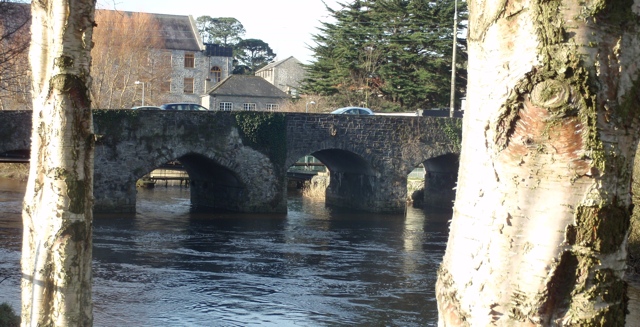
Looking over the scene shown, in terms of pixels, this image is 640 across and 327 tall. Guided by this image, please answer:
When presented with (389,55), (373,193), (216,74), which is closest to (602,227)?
(373,193)

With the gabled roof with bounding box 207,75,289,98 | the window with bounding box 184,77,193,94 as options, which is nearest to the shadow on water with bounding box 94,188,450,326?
the gabled roof with bounding box 207,75,289,98

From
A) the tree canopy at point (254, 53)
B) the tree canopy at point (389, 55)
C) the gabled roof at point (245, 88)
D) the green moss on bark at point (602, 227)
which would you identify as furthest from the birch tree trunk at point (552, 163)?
the tree canopy at point (254, 53)

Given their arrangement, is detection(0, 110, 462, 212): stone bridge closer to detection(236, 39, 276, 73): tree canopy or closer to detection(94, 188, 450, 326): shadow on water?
detection(94, 188, 450, 326): shadow on water

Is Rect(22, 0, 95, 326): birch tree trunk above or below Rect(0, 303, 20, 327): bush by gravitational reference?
above

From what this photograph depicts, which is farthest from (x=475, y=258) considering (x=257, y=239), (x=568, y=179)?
(x=257, y=239)

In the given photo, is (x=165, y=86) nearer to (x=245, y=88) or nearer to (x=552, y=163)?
(x=245, y=88)

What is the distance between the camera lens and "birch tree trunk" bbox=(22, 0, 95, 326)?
4.82 metres

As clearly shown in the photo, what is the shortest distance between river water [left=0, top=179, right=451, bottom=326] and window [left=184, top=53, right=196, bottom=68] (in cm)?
3304

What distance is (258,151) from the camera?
1104 inches

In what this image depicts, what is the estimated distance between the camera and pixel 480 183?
172 centimetres

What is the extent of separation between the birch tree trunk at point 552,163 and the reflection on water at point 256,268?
1105 cm

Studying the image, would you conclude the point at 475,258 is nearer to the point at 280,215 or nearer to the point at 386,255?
the point at 386,255

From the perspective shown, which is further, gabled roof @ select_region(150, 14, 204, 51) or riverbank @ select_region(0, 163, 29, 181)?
gabled roof @ select_region(150, 14, 204, 51)

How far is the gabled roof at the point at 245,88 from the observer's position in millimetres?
56219
